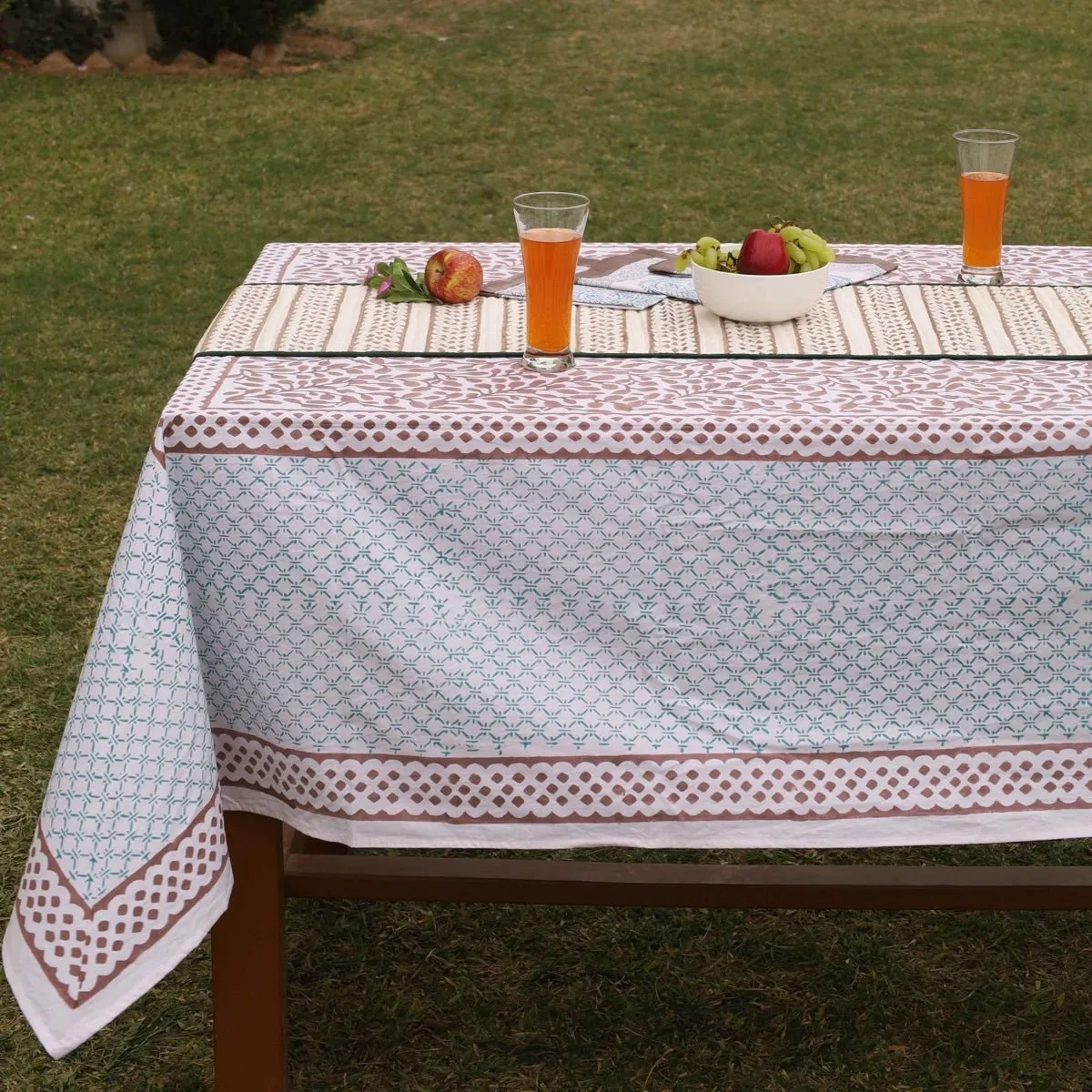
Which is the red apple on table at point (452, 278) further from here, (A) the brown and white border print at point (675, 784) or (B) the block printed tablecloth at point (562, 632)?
(A) the brown and white border print at point (675, 784)

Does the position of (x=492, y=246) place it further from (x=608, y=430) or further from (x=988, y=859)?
(x=988, y=859)

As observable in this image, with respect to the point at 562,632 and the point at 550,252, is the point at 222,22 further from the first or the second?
the point at 562,632

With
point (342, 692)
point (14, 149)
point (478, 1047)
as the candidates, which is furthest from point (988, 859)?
point (14, 149)

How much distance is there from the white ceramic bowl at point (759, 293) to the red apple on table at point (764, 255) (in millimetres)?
17

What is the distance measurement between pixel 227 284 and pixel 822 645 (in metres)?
3.52

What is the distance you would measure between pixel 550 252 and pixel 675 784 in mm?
532

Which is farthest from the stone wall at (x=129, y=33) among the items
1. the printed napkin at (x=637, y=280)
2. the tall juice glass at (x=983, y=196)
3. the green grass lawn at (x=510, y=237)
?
the tall juice glass at (x=983, y=196)

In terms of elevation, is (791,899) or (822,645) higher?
(822,645)

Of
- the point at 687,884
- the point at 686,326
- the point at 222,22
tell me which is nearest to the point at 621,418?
the point at 686,326

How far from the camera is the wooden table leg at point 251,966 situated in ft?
5.46

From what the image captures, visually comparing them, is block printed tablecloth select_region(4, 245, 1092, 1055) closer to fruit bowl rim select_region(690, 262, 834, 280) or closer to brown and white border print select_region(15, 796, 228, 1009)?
brown and white border print select_region(15, 796, 228, 1009)

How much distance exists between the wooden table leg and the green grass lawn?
23 cm

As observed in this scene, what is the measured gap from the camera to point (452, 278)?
73.5 inches

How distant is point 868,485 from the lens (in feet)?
4.94
